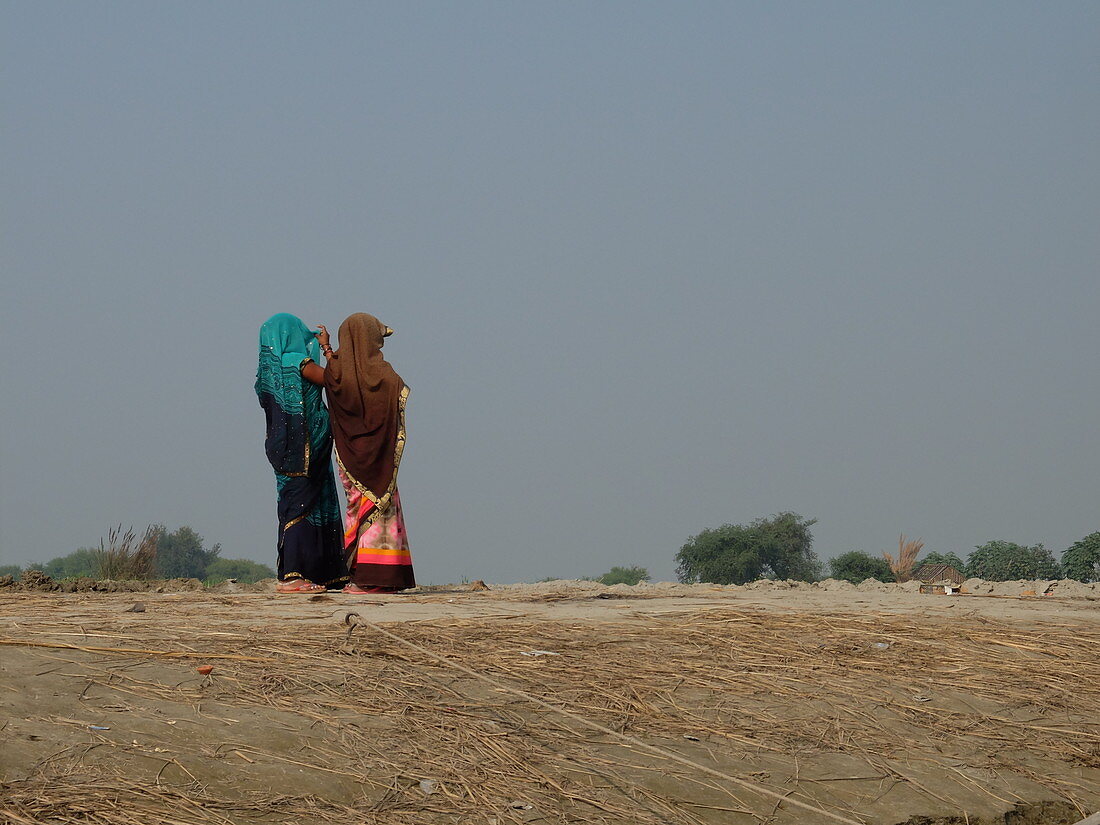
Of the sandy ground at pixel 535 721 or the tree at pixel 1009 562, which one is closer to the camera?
the sandy ground at pixel 535 721

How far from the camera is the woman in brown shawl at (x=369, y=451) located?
1037 cm

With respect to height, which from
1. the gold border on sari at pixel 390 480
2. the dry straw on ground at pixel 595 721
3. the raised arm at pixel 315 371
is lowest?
the dry straw on ground at pixel 595 721

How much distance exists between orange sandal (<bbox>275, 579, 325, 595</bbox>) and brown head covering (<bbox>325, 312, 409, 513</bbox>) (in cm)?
103

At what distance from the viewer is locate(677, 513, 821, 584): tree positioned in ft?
79.5

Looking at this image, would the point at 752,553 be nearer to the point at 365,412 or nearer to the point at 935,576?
the point at 935,576

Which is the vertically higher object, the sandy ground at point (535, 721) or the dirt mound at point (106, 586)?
the dirt mound at point (106, 586)

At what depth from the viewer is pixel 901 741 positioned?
4.98m

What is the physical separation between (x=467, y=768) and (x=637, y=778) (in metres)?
0.63

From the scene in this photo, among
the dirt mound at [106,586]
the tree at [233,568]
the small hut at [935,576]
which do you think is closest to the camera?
the dirt mound at [106,586]

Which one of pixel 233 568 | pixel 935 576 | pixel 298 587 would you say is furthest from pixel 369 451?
pixel 233 568

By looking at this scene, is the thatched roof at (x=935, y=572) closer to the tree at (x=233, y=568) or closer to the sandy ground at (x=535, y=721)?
the sandy ground at (x=535, y=721)

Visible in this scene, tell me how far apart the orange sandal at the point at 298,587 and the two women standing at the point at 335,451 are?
14 millimetres

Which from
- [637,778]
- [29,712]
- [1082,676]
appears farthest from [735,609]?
[29,712]

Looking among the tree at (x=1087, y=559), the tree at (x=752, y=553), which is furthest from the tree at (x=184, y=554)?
the tree at (x=1087, y=559)
